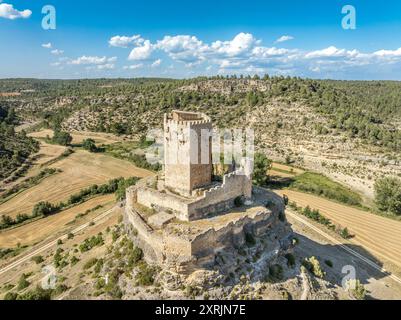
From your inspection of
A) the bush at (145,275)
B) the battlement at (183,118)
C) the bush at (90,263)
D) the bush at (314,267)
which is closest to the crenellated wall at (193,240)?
the bush at (145,275)

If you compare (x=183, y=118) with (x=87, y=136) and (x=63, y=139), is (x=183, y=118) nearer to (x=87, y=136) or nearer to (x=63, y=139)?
(x=63, y=139)

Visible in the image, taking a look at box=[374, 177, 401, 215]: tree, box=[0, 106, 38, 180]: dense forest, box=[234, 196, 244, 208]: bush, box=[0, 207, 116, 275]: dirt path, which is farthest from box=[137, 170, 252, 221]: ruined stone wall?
box=[0, 106, 38, 180]: dense forest

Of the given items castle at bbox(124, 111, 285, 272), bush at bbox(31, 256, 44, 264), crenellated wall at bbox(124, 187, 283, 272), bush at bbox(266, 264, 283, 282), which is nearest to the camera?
crenellated wall at bbox(124, 187, 283, 272)

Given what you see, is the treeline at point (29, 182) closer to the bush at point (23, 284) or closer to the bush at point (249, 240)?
the bush at point (23, 284)

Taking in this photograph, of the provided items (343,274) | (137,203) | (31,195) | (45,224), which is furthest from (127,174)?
(343,274)

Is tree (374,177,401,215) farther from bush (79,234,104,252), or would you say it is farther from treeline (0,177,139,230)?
bush (79,234,104,252)

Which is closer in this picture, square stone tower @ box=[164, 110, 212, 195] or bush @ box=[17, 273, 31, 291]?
square stone tower @ box=[164, 110, 212, 195]
